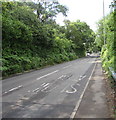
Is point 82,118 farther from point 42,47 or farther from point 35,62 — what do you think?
point 42,47

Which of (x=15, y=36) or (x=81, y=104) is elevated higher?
(x=15, y=36)

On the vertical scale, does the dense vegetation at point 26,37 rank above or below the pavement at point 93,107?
above

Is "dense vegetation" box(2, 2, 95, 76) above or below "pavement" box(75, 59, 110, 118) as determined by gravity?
above

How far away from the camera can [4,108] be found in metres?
6.39

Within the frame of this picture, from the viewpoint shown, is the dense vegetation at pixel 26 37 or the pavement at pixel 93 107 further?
the dense vegetation at pixel 26 37

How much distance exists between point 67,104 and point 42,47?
22864 mm

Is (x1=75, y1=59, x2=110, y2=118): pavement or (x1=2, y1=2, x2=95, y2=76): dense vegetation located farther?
(x1=2, y1=2, x2=95, y2=76): dense vegetation

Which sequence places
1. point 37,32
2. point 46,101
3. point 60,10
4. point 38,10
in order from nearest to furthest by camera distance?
point 46,101, point 37,32, point 38,10, point 60,10

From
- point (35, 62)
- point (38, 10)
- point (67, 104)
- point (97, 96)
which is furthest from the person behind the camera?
point (38, 10)

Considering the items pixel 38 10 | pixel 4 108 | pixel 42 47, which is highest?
pixel 38 10

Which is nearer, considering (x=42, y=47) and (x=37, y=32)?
(x=37, y=32)

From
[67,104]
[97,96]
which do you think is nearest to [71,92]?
[97,96]

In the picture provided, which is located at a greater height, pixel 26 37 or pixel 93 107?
pixel 26 37

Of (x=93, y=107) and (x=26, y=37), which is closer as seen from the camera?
(x=93, y=107)
